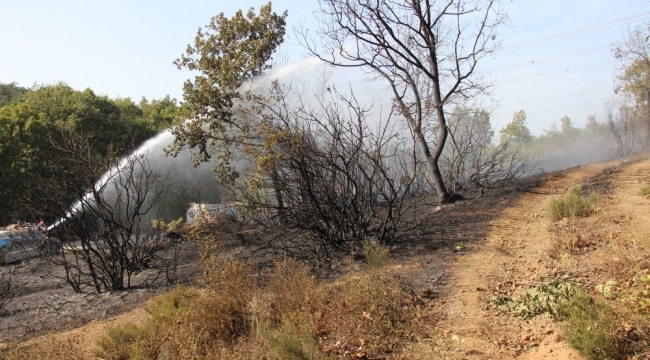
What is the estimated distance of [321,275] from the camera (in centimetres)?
762

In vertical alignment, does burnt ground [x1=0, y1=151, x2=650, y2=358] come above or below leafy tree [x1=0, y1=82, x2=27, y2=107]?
below

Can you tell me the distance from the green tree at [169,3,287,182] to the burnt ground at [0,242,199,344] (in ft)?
15.0

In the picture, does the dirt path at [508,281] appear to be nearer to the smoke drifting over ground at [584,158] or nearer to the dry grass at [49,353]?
the dry grass at [49,353]

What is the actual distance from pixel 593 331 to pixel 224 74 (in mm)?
11632

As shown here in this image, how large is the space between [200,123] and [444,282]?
9.66 metres

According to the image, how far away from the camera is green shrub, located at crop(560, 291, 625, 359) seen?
154 inches

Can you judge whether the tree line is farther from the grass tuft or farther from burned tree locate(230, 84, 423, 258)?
the grass tuft

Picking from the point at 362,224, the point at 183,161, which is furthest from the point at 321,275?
the point at 183,161

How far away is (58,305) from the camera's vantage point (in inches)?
331

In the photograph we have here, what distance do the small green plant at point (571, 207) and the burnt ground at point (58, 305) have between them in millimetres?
6477

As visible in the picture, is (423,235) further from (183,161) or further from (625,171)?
(183,161)

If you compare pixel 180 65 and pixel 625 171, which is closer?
pixel 625 171

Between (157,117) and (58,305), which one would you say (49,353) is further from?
(157,117)

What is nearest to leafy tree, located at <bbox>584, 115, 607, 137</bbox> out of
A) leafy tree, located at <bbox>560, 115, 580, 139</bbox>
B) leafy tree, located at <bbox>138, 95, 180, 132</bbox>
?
leafy tree, located at <bbox>560, 115, 580, 139</bbox>
